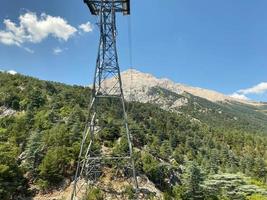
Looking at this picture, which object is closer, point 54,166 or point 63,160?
point 54,166

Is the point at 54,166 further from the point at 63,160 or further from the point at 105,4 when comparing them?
the point at 105,4

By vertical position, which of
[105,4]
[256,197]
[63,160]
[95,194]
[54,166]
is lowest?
[95,194]

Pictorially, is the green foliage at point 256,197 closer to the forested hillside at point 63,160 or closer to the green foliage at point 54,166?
the forested hillside at point 63,160

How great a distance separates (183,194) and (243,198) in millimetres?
8146

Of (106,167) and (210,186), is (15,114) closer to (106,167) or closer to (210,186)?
(106,167)

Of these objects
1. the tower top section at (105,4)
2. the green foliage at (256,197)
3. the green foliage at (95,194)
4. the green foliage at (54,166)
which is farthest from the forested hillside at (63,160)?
the tower top section at (105,4)

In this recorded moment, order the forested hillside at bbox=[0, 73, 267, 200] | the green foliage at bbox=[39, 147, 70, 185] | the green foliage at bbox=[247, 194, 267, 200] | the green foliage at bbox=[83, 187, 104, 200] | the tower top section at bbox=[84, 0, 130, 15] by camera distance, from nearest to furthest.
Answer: the tower top section at bbox=[84, 0, 130, 15] → the green foliage at bbox=[83, 187, 104, 200] → the green foliage at bbox=[247, 194, 267, 200] → the forested hillside at bbox=[0, 73, 267, 200] → the green foliage at bbox=[39, 147, 70, 185]

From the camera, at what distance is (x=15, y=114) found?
66812 mm

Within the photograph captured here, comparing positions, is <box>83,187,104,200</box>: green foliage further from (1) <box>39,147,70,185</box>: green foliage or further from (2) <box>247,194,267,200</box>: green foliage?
(2) <box>247,194,267,200</box>: green foliage

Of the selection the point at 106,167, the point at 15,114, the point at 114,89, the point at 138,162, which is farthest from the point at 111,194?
the point at 15,114

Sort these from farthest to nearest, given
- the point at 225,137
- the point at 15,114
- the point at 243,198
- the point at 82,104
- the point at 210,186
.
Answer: the point at 225,137 < the point at 82,104 < the point at 15,114 < the point at 210,186 < the point at 243,198

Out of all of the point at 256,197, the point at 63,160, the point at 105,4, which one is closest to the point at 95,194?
→ the point at 63,160

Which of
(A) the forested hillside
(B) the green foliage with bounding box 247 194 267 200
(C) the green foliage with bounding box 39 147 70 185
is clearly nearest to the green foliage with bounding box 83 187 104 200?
(A) the forested hillside

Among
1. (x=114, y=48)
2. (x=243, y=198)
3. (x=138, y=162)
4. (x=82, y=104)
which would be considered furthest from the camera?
(x=82, y=104)
